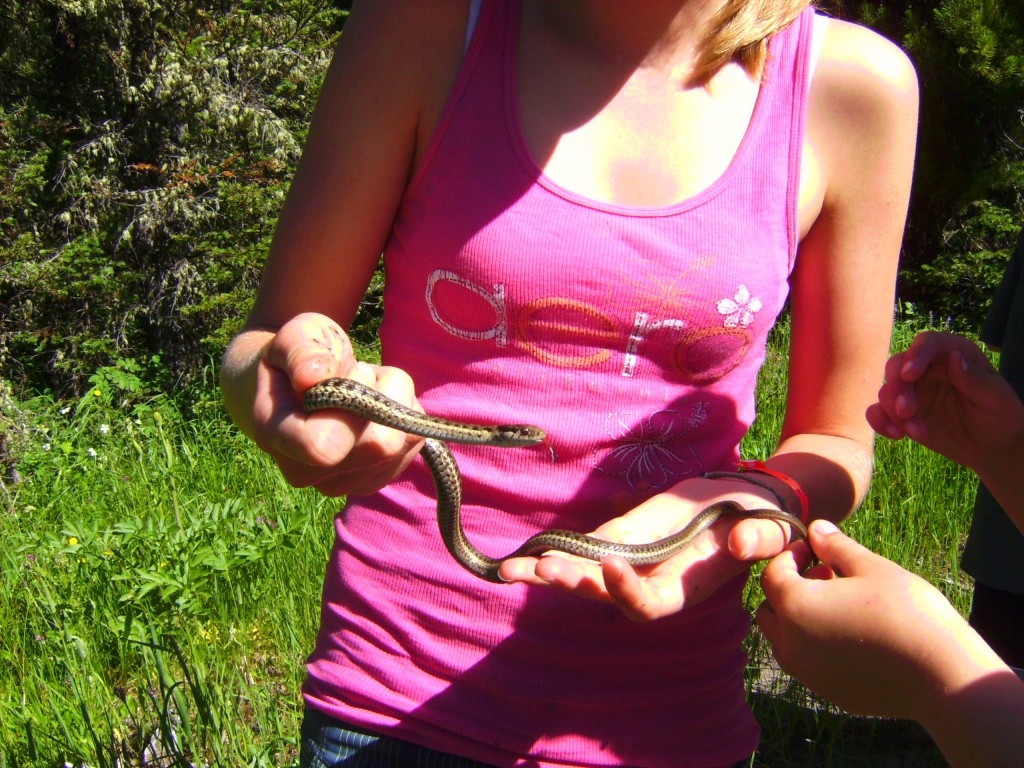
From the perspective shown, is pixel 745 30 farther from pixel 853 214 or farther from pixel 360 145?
pixel 360 145

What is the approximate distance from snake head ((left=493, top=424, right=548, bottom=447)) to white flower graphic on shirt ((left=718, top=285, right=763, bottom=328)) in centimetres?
Result: 36

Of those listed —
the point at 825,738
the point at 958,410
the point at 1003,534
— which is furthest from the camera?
the point at 825,738

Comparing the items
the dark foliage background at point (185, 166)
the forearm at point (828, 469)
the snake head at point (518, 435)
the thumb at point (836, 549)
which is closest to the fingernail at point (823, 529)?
the thumb at point (836, 549)

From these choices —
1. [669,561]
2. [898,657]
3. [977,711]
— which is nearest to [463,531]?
[669,561]

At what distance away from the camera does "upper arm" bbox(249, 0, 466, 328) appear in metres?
1.53

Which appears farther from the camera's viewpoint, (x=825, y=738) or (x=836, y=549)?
(x=825, y=738)

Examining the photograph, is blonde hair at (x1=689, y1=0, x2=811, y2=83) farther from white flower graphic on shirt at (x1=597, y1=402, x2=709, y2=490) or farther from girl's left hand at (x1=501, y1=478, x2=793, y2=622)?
girl's left hand at (x1=501, y1=478, x2=793, y2=622)

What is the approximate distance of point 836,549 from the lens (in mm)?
1555

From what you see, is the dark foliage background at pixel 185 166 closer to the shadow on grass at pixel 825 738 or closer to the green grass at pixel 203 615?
the green grass at pixel 203 615

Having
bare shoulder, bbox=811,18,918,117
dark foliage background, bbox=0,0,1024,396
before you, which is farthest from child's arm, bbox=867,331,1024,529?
dark foliage background, bbox=0,0,1024,396

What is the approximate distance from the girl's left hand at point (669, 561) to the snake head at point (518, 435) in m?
0.18

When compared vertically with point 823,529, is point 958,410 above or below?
above

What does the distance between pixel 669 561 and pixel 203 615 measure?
2.14 meters

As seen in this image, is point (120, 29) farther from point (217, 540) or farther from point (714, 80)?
point (714, 80)
